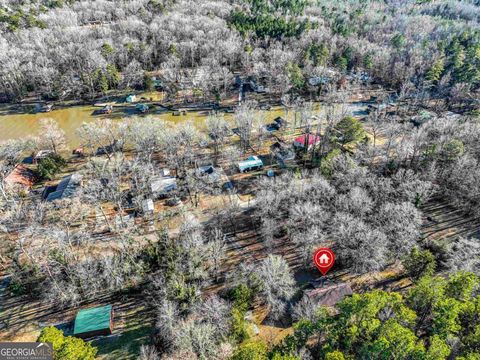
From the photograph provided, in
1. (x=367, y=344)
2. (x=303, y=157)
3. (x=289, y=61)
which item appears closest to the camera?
(x=367, y=344)

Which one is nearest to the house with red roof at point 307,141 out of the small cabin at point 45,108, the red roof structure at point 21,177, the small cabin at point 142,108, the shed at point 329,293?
the shed at point 329,293

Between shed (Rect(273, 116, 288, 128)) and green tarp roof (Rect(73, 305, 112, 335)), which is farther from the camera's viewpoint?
shed (Rect(273, 116, 288, 128))

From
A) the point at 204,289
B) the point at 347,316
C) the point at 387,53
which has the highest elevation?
the point at 387,53

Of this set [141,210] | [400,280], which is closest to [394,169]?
[400,280]

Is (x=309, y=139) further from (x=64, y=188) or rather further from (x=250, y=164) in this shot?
(x=64, y=188)

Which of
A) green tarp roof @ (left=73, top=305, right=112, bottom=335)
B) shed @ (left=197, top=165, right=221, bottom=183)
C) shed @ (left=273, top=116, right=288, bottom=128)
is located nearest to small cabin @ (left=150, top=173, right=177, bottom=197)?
shed @ (left=197, top=165, right=221, bottom=183)

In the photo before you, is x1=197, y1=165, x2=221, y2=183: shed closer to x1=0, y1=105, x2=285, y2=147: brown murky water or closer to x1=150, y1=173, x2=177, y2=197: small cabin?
x1=150, y1=173, x2=177, y2=197: small cabin

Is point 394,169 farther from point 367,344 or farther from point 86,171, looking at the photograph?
point 86,171

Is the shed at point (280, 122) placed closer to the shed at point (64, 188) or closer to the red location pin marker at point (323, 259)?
the red location pin marker at point (323, 259)
